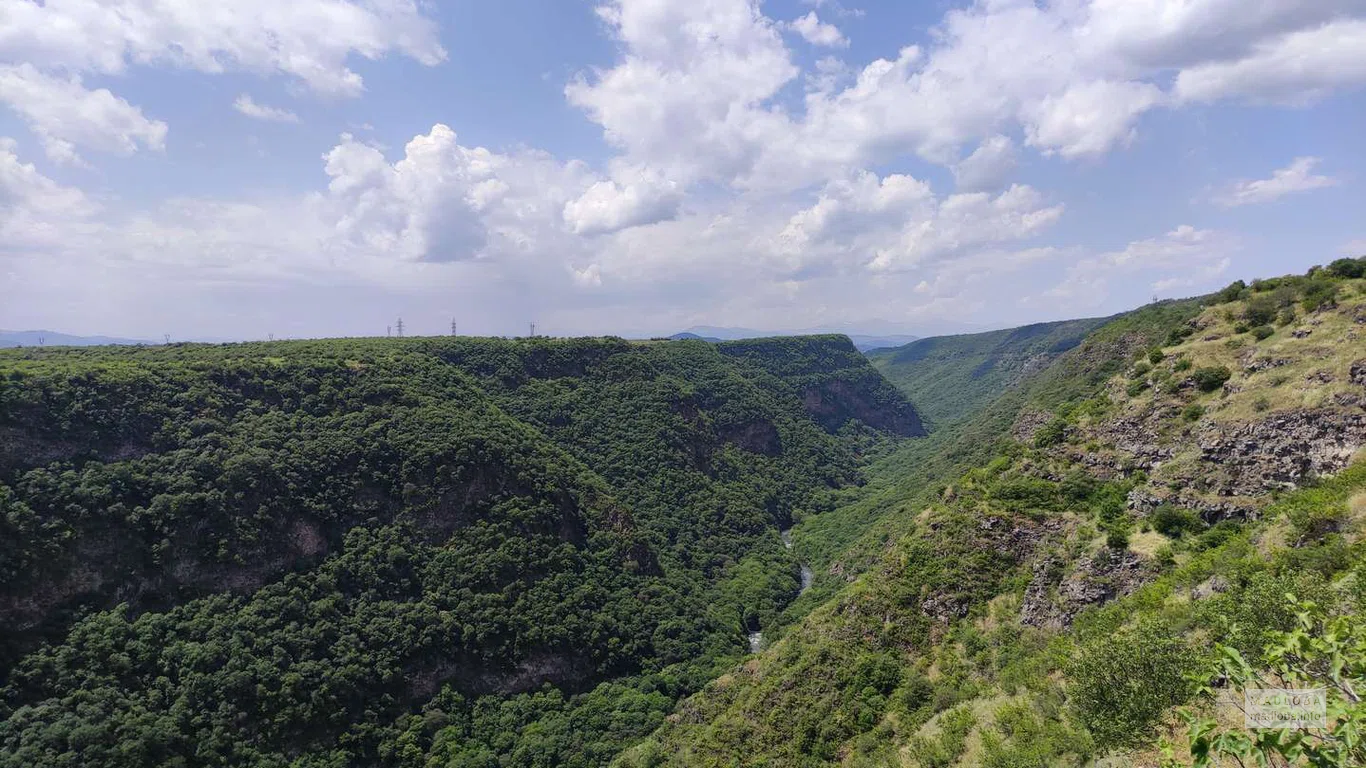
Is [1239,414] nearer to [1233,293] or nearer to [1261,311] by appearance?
[1261,311]

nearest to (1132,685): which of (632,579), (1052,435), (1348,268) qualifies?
(1052,435)

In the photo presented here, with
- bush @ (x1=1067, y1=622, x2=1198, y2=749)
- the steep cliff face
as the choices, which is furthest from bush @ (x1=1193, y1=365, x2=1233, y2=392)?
bush @ (x1=1067, y1=622, x2=1198, y2=749)

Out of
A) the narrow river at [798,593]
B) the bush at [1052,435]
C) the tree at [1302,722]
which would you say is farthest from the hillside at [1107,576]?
the narrow river at [798,593]

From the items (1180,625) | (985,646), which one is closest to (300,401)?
(985,646)

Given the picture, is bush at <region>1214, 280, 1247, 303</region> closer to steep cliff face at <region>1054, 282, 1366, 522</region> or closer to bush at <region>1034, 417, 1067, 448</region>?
steep cliff face at <region>1054, 282, 1366, 522</region>

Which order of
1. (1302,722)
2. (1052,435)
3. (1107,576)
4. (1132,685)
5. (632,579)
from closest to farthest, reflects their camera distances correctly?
(1302,722) < (1132,685) < (1107,576) < (1052,435) < (632,579)

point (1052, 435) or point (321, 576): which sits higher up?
point (1052, 435)

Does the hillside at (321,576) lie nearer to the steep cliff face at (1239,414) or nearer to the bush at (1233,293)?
the steep cliff face at (1239,414)
